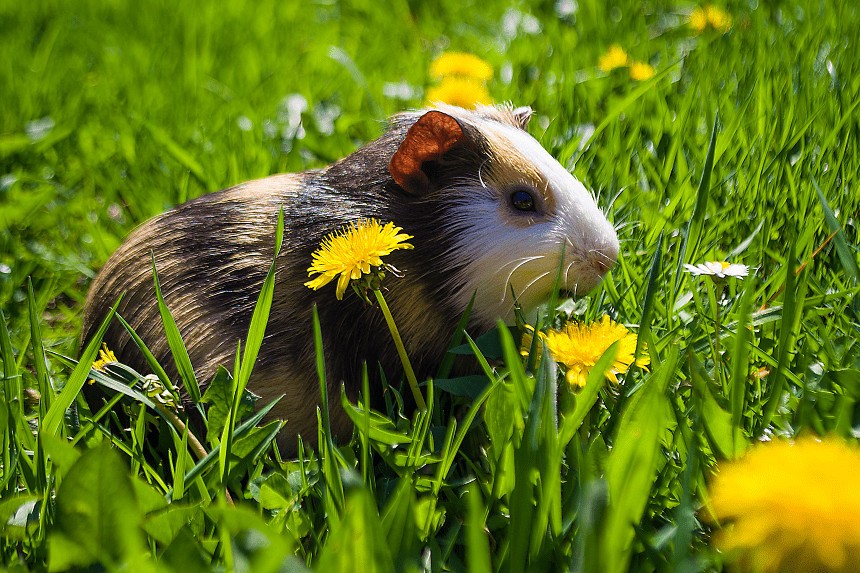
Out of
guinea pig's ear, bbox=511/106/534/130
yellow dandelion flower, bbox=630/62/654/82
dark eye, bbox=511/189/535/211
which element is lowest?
yellow dandelion flower, bbox=630/62/654/82

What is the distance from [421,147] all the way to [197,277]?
2.17 feet

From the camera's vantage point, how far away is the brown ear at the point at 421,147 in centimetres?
218

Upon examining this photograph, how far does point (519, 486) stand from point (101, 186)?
8.82ft

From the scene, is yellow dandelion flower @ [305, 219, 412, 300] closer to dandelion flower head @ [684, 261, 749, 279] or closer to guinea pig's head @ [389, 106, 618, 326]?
guinea pig's head @ [389, 106, 618, 326]

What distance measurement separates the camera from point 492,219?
2.20 meters

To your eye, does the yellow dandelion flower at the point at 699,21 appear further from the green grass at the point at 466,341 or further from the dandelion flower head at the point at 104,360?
the dandelion flower head at the point at 104,360

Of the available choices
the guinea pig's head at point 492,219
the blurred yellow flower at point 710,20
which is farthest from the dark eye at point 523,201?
the blurred yellow flower at point 710,20

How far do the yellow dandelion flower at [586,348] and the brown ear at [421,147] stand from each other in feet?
2.03

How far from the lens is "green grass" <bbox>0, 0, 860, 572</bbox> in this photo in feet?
4.73

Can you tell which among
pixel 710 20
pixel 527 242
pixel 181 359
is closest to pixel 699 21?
pixel 710 20

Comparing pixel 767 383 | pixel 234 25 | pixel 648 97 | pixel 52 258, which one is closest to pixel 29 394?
pixel 52 258

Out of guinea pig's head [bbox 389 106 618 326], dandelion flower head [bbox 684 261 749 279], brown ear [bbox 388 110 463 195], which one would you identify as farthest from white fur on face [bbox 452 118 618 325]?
dandelion flower head [bbox 684 261 749 279]

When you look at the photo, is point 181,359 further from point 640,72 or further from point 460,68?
point 640,72

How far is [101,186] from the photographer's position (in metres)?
3.56
